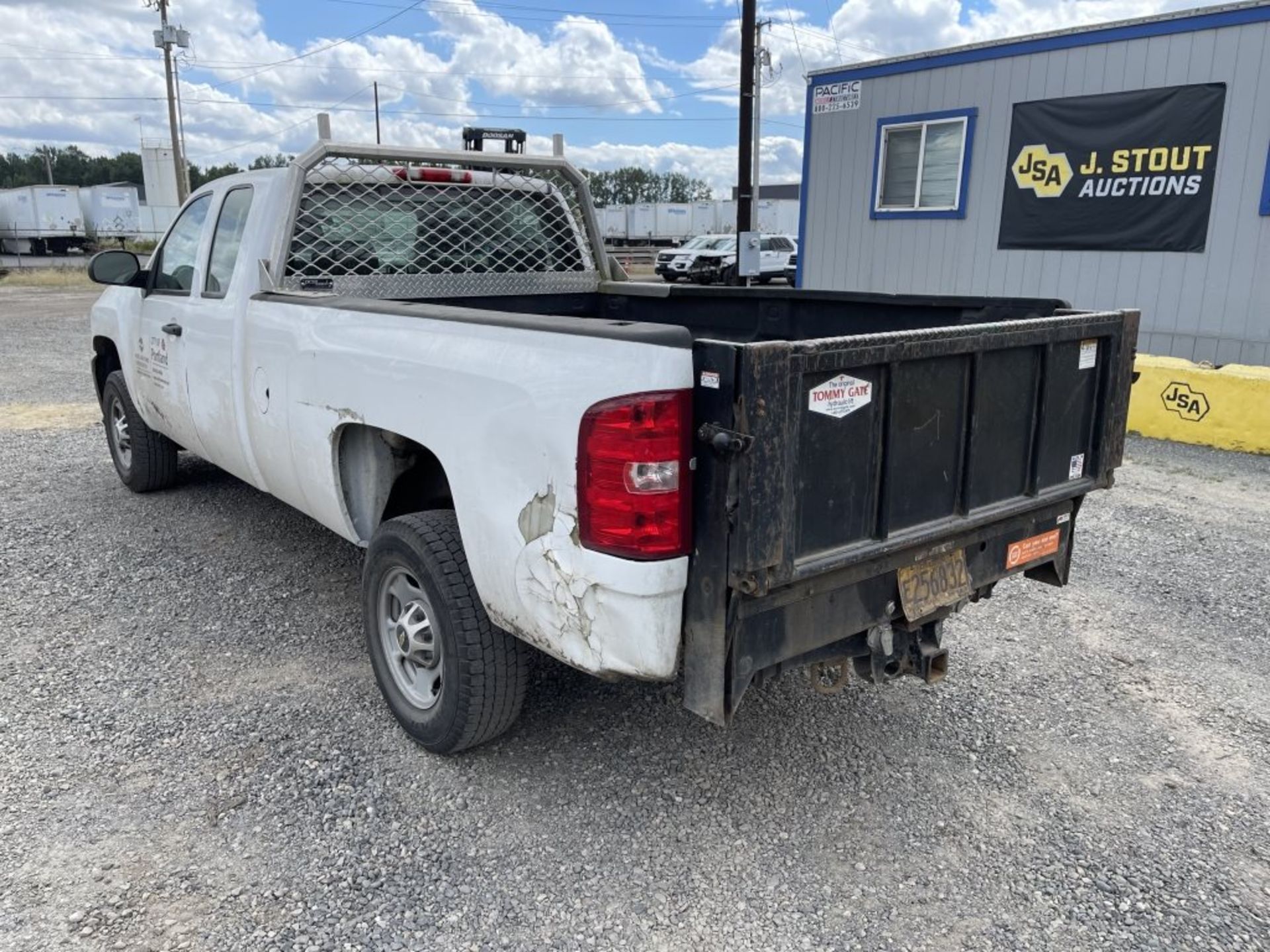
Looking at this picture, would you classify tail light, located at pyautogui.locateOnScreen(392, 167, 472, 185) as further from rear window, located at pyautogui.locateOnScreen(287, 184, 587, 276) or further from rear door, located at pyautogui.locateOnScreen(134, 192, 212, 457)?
rear door, located at pyautogui.locateOnScreen(134, 192, 212, 457)

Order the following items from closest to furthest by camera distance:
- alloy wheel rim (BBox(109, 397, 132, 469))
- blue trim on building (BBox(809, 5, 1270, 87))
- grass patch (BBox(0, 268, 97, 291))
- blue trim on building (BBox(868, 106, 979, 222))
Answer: alloy wheel rim (BBox(109, 397, 132, 469)) → blue trim on building (BBox(809, 5, 1270, 87)) → blue trim on building (BBox(868, 106, 979, 222)) → grass patch (BBox(0, 268, 97, 291))

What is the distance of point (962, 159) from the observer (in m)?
11.2

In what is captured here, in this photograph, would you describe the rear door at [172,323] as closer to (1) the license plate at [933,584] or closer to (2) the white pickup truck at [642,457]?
(2) the white pickup truck at [642,457]

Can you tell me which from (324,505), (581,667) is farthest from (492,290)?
(581,667)

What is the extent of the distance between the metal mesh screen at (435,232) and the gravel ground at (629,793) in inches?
64.1

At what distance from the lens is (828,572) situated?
2.69 m

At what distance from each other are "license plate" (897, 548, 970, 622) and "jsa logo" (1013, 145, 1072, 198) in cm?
873

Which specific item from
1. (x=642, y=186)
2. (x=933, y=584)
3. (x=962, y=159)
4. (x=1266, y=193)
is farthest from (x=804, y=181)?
(x=642, y=186)

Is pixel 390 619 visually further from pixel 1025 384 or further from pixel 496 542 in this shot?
pixel 1025 384

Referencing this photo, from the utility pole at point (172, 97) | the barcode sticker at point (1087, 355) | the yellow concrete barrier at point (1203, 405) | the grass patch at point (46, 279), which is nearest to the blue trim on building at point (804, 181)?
the yellow concrete barrier at point (1203, 405)

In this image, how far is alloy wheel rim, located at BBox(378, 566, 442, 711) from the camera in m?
3.39

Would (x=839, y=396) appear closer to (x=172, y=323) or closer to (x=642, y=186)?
(x=172, y=323)

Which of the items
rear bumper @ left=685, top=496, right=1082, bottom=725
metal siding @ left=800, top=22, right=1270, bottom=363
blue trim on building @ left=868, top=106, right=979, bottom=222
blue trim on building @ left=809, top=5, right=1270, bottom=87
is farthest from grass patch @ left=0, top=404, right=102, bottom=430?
blue trim on building @ left=809, top=5, right=1270, bottom=87

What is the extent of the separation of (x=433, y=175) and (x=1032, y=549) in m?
3.38
